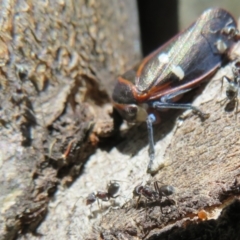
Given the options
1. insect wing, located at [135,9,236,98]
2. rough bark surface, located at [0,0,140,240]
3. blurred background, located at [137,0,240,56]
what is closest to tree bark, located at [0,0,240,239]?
rough bark surface, located at [0,0,140,240]

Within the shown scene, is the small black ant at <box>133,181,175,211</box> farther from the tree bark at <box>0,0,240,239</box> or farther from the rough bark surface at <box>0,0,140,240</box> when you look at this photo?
the rough bark surface at <box>0,0,140,240</box>

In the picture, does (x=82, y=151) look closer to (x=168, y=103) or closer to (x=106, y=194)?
(x=106, y=194)

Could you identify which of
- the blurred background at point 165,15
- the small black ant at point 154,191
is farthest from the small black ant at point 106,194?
the blurred background at point 165,15

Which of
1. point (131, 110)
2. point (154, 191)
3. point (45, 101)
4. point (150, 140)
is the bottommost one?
point (154, 191)

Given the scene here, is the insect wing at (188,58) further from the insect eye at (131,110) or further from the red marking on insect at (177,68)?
the insect eye at (131,110)

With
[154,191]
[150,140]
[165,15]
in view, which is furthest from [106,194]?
[165,15]
